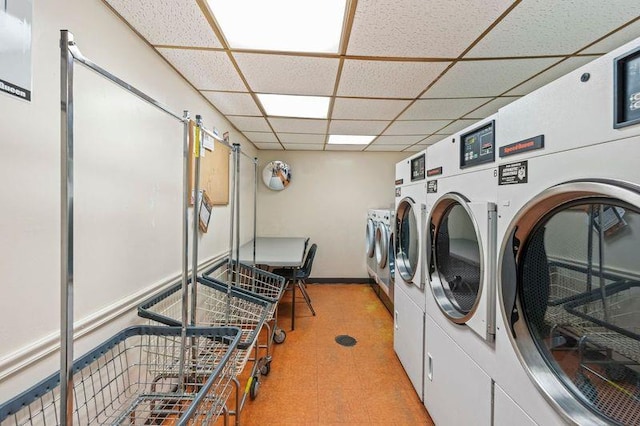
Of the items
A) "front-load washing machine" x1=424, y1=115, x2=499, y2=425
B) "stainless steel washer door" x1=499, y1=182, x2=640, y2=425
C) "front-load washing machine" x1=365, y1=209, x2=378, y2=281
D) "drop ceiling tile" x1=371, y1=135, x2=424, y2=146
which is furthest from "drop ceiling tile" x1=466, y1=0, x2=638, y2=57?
"front-load washing machine" x1=365, y1=209, x2=378, y2=281

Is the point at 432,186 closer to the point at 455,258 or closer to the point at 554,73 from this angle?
the point at 455,258

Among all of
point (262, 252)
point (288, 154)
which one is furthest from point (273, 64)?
point (288, 154)

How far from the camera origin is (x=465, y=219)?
4.64ft

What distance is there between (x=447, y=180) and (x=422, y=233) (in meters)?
0.44

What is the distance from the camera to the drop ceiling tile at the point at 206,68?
1.63 m

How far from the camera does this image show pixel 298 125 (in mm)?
3086

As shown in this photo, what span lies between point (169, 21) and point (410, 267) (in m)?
2.26

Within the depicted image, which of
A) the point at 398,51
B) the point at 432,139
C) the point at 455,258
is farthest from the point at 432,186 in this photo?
the point at 432,139

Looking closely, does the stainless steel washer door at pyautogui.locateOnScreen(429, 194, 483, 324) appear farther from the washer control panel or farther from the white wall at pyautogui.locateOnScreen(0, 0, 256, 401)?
the white wall at pyautogui.locateOnScreen(0, 0, 256, 401)

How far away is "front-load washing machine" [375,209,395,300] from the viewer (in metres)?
3.02

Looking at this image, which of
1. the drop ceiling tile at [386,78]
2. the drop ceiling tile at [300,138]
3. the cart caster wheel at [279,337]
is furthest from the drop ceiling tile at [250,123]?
the cart caster wheel at [279,337]

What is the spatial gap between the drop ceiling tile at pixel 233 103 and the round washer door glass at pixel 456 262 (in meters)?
1.83

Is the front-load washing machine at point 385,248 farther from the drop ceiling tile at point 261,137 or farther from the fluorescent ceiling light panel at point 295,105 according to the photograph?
the drop ceiling tile at point 261,137

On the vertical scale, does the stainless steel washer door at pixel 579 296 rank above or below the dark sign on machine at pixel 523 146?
below
